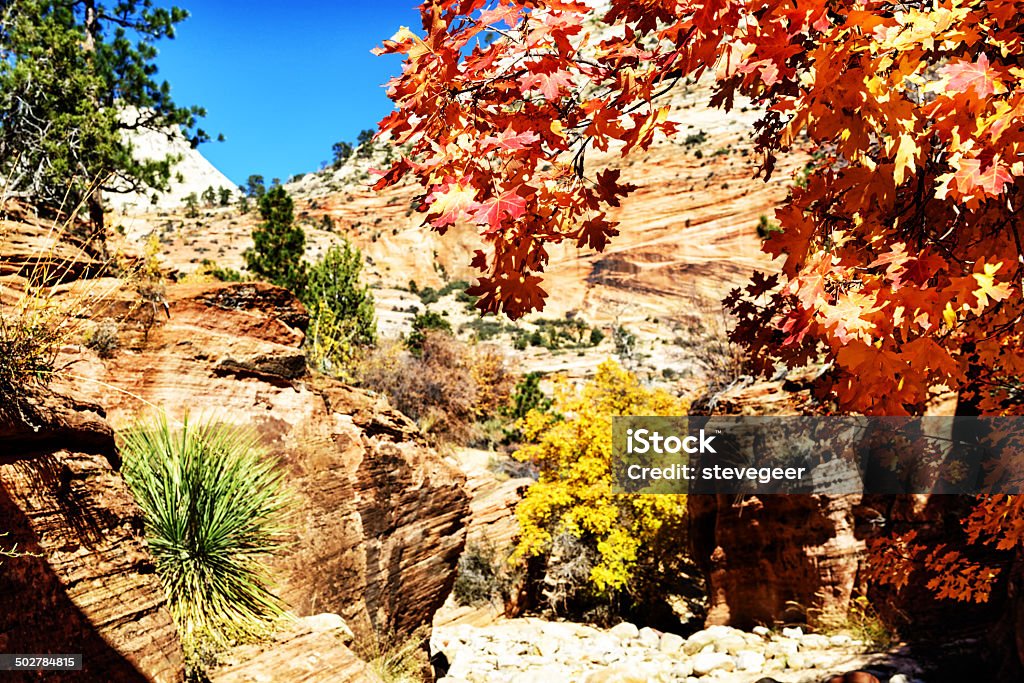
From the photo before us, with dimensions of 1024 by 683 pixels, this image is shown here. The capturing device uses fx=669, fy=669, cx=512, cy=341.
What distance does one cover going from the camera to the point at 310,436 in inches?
255

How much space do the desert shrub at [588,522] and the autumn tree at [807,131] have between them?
11541mm

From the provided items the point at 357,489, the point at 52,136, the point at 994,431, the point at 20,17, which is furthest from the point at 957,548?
the point at 20,17

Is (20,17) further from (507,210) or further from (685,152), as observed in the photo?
(685,152)

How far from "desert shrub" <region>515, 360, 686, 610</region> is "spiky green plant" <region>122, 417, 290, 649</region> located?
8.75 m

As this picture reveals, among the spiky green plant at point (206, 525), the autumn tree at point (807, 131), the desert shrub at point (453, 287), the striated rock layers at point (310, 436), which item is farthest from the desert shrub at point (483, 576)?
the desert shrub at point (453, 287)

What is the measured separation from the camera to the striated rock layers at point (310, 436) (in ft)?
19.4

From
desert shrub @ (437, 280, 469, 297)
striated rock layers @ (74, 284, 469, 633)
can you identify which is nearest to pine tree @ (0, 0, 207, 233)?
striated rock layers @ (74, 284, 469, 633)

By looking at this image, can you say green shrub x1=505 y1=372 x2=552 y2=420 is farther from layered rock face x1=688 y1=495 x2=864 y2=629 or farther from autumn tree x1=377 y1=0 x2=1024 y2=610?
autumn tree x1=377 y1=0 x2=1024 y2=610

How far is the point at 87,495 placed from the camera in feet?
11.9

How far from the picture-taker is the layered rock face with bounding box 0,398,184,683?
3.14 meters

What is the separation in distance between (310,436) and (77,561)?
3.02m

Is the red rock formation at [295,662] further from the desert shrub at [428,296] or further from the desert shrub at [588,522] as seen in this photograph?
the desert shrub at [428,296]

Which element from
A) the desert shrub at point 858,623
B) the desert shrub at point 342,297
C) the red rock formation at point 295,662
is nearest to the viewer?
the red rock formation at point 295,662

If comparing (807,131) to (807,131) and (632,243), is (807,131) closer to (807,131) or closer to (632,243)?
(807,131)
